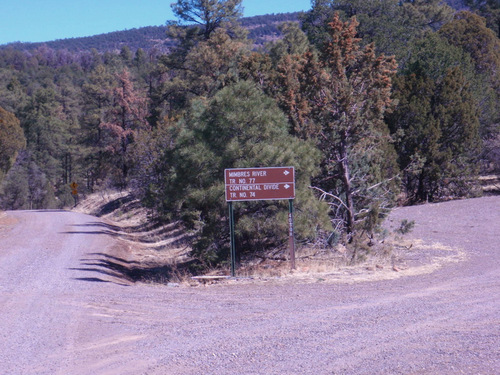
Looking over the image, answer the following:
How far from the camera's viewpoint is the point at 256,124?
1569cm

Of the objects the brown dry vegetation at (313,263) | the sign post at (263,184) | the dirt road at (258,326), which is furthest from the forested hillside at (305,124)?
the dirt road at (258,326)

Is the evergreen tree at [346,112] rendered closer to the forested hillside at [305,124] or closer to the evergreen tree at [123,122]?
the forested hillside at [305,124]

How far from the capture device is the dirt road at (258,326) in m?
6.64

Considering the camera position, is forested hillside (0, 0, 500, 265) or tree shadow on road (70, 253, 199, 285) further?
tree shadow on road (70, 253, 199, 285)

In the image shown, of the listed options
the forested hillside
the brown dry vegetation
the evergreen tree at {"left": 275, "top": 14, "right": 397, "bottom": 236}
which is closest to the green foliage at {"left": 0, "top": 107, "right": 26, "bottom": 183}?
the forested hillside

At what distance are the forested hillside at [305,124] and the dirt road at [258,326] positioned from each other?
13.2ft

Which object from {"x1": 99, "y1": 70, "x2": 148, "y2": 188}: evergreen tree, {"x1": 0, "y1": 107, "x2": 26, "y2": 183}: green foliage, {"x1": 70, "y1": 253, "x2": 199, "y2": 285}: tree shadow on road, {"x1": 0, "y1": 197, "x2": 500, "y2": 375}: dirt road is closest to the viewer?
{"x1": 0, "y1": 197, "x2": 500, "y2": 375}: dirt road

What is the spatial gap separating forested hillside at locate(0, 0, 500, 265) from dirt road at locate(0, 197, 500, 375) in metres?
4.02

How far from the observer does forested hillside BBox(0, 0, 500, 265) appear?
51.8 ft

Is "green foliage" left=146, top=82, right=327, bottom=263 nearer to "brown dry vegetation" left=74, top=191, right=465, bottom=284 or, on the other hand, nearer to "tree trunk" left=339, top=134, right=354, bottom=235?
"brown dry vegetation" left=74, top=191, right=465, bottom=284

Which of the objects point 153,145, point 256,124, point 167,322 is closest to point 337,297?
point 167,322

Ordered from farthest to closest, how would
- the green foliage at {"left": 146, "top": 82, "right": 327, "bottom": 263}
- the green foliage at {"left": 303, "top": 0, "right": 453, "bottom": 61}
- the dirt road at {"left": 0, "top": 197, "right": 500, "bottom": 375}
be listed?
the green foliage at {"left": 303, "top": 0, "right": 453, "bottom": 61} < the green foliage at {"left": 146, "top": 82, "right": 327, "bottom": 263} < the dirt road at {"left": 0, "top": 197, "right": 500, "bottom": 375}

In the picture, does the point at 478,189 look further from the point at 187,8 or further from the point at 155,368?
the point at 155,368

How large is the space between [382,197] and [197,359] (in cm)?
1143
